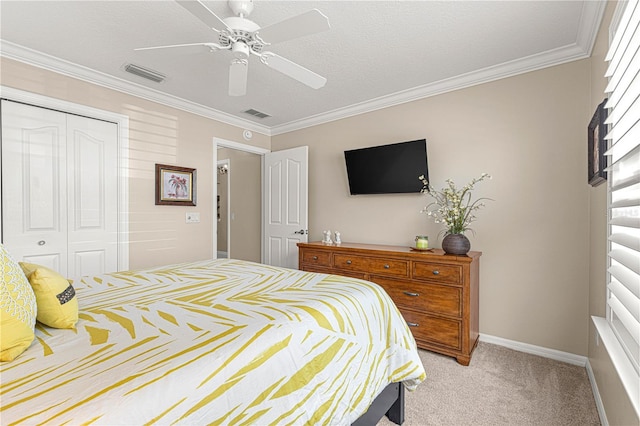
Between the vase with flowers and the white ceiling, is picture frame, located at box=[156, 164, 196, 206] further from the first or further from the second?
the vase with flowers

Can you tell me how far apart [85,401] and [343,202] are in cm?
331

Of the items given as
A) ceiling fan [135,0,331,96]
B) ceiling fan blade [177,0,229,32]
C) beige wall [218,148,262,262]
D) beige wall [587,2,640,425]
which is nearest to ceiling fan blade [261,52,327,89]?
ceiling fan [135,0,331,96]

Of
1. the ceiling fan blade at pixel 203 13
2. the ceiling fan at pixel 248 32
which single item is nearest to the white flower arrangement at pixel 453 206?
the ceiling fan at pixel 248 32

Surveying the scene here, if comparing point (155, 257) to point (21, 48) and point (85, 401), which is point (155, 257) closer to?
point (21, 48)

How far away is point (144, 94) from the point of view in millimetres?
3174

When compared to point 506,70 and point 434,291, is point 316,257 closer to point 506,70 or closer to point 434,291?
point 434,291

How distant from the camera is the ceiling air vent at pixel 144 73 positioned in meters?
2.71

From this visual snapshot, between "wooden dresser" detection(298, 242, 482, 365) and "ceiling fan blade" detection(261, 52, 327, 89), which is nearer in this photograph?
"ceiling fan blade" detection(261, 52, 327, 89)

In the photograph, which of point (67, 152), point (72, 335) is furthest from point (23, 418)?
point (67, 152)

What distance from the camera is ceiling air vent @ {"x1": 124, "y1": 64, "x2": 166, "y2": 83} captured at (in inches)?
107

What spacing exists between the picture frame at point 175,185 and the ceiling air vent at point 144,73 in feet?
2.97

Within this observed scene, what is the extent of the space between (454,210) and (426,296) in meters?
0.80

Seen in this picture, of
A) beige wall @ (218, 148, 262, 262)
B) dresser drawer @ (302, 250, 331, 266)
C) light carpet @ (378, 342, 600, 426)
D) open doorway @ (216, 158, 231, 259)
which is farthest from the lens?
open doorway @ (216, 158, 231, 259)

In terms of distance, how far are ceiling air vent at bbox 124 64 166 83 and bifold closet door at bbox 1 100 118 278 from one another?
60 centimetres
